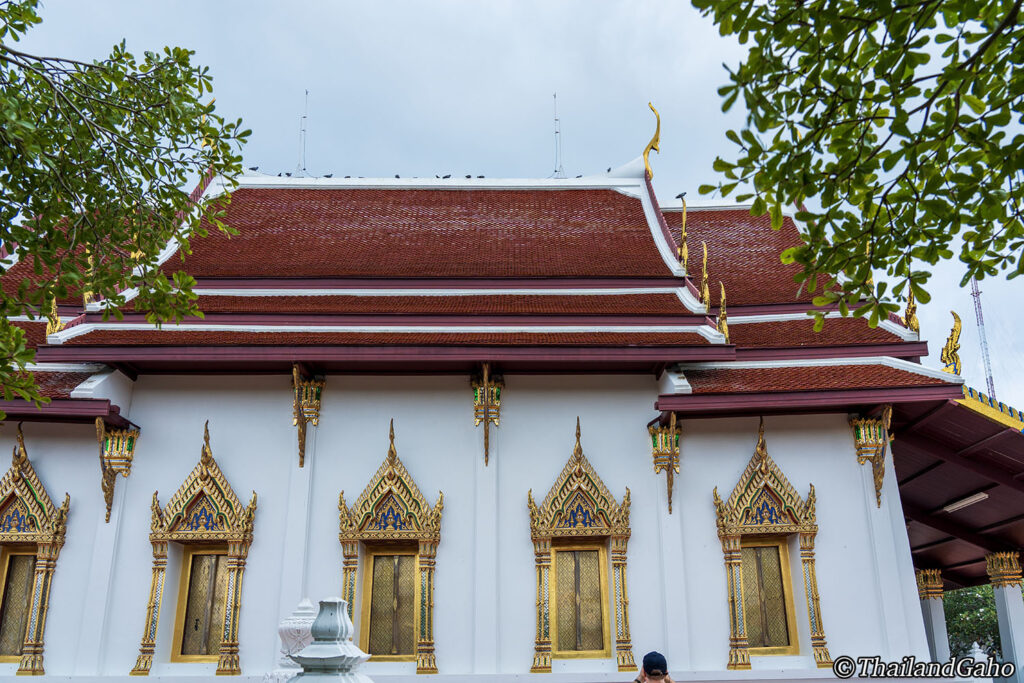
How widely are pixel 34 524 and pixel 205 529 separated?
1.61 m

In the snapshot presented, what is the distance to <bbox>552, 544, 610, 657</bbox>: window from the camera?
7848 millimetres

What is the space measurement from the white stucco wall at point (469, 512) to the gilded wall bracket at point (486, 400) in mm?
143

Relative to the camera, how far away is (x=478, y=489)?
8102 millimetres

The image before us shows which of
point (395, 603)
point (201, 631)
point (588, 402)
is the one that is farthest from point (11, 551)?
point (588, 402)

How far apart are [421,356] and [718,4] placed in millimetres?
4837

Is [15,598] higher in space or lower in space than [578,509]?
lower

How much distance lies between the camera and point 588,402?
854cm

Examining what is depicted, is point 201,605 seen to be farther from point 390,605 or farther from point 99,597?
point 390,605

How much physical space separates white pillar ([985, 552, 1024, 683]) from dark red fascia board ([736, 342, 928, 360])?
3.51 meters

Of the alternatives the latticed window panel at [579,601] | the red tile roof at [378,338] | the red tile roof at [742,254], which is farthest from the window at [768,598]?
the red tile roof at [742,254]

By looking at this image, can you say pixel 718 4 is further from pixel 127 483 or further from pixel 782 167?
pixel 127 483

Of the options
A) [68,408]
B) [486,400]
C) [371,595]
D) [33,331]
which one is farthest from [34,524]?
[486,400]

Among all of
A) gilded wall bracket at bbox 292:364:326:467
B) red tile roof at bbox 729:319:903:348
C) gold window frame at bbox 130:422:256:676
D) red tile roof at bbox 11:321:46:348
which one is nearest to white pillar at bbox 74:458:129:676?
gold window frame at bbox 130:422:256:676

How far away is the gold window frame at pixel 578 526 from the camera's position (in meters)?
7.80
